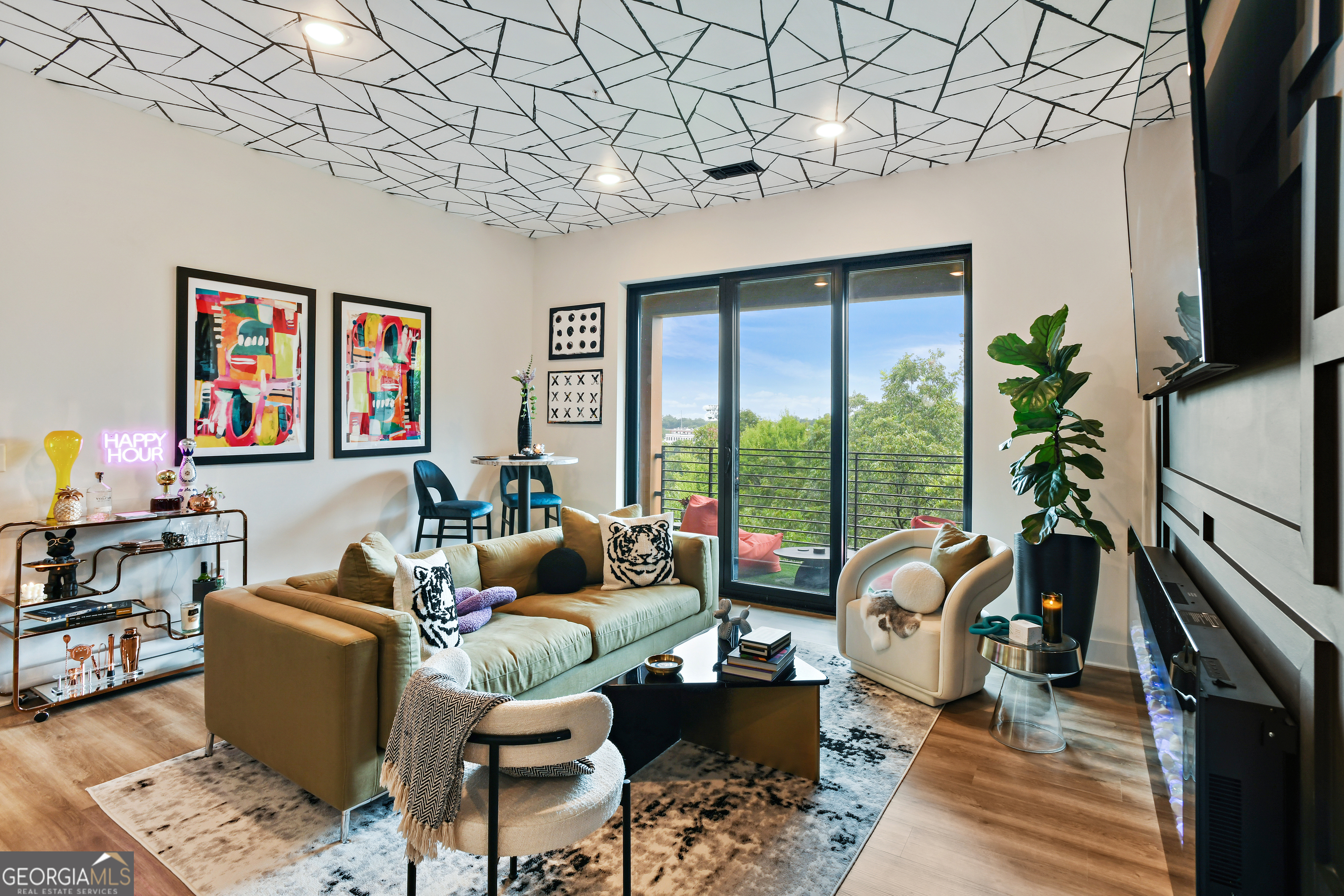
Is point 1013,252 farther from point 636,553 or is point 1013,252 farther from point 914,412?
point 636,553

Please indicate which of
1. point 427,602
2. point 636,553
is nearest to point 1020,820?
point 636,553

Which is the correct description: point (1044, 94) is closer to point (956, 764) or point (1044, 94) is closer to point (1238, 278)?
point (1238, 278)

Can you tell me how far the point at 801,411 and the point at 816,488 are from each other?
569 millimetres

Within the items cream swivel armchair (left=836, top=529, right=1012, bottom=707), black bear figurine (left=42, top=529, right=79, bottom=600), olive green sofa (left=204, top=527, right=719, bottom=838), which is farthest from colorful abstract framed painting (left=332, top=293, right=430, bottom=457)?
cream swivel armchair (left=836, top=529, right=1012, bottom=707)

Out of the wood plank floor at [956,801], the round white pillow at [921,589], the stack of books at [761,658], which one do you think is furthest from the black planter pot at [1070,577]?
the stack of books at [761,658]

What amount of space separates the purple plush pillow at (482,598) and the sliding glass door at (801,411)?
7.18 feet

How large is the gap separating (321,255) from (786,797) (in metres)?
4.21

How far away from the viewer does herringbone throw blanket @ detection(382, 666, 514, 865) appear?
146 centimetres

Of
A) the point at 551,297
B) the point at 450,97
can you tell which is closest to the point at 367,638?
the point at 450,97

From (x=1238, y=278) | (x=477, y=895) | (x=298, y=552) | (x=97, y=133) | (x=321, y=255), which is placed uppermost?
(x=97, y=133)

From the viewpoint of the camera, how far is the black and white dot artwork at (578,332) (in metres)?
5.57

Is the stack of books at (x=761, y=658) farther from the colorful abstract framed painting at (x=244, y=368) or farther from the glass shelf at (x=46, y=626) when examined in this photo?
the colorful abstract framed painting at (x=244, y=368)

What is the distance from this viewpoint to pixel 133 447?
138 inches

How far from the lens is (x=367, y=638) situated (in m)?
2.11
